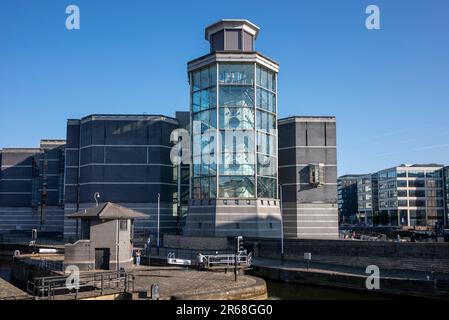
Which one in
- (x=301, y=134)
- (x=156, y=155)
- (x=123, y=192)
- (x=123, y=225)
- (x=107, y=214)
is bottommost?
→ (x=123, y=225)

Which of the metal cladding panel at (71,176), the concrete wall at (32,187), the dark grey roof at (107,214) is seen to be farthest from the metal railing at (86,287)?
the concrete wall at (32,187)

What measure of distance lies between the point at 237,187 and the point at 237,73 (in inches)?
634

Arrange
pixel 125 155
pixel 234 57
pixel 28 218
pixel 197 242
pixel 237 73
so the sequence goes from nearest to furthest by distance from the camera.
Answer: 1. pixel 197 242
2. pixel 234 57
3. pixel 237 73
4. pixel 125 155
5. pixel 28 218

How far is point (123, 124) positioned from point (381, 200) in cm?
11173

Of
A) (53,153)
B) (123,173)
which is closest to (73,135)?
(123,173)

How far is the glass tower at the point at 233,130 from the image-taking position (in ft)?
192

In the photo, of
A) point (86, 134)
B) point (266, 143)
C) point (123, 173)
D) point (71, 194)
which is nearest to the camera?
point (266, 143)

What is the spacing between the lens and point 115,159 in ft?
237

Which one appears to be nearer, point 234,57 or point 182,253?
point 182,253

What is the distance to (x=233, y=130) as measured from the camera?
194 ft

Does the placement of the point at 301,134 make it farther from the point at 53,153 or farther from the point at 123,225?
the point at 53,153
